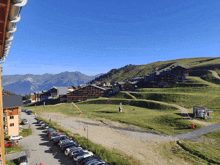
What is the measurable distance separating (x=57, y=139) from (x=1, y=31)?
29.5m

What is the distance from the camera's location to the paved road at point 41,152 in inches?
897

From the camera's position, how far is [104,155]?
23.4 m

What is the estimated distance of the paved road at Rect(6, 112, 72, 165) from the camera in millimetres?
22781

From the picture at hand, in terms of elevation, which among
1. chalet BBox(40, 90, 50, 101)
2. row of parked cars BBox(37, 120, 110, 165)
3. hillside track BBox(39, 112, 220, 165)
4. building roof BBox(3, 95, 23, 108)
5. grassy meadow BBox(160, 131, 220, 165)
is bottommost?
hillside track BBox(39, 112, 220, 165)

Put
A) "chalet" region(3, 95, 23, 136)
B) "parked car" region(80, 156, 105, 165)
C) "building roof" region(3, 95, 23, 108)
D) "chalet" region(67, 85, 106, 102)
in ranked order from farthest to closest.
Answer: "chalet" region(67, 85, 106, 102)
"building roof" region(3, 95, 23, 108)
"chalet" region(3, 95, 23, 136)
"parked car" region(80, 156, 105, 165)

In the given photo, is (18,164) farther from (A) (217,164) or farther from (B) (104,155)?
(A) (217,164)

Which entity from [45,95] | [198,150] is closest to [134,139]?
[198,150]

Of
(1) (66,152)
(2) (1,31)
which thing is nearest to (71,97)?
(1) (66,152)

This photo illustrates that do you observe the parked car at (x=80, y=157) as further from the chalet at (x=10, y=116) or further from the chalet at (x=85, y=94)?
the chalet at (x=85, y=94)

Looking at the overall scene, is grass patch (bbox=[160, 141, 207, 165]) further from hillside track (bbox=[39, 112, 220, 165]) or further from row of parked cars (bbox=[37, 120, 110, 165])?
row of parked cars (bbox=[37, 120, 110, 165])

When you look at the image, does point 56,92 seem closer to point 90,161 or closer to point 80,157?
point 80,157

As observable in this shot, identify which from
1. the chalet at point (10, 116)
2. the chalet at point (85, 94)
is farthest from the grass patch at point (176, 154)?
the chalet at point (85, 94)

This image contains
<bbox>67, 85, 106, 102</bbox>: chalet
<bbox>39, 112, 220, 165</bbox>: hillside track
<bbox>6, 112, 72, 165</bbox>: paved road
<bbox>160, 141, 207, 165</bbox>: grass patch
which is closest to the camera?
<bbox>160, 141, 207, 165</bbox>: grass patch

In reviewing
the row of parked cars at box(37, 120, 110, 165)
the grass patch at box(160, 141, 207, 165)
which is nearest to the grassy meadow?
Answer: the grass patch at box(160, 141, 207, 165)
